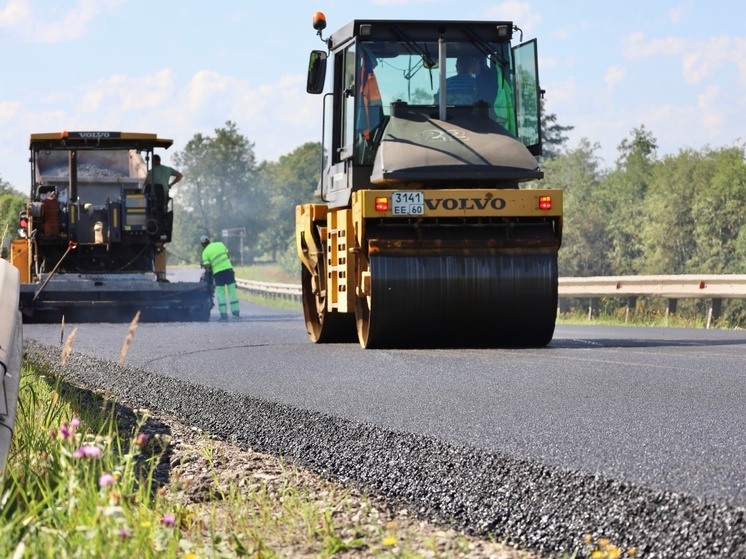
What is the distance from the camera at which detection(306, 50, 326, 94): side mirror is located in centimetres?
1105

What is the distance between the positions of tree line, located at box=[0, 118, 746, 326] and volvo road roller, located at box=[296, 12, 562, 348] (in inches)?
1158

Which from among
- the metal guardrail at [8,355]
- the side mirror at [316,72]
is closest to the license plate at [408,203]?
the side mirror at [316,72]

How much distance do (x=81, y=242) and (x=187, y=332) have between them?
514cm

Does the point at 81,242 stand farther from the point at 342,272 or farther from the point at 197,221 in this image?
the point at 197,221

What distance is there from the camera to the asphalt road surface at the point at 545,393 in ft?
14.8

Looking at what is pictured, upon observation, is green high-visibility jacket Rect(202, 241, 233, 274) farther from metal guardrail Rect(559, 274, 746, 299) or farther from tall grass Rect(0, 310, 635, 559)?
tall grass Rect(0, 310, 635, 559)

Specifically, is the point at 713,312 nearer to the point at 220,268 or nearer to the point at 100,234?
the point at 220,268

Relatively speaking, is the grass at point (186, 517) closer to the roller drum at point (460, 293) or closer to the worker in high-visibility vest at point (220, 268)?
Result: the roller drum at point (460, 293)

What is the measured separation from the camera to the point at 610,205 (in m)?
79.1

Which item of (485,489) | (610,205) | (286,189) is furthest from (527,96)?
(286,189)

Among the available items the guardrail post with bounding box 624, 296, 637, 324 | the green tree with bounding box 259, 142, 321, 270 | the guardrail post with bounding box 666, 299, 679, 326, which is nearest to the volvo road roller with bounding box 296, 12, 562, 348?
the guardrail post with bounding box 666, 299, 679, 326

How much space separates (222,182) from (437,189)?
110m

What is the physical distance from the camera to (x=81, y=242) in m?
18.8

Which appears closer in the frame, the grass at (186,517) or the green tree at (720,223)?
the grass at (186,517)
